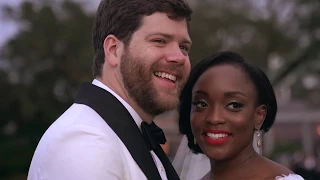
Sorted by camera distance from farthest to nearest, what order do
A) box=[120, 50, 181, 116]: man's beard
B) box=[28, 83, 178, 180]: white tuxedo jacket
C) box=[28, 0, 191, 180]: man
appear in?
box=[120, 50, 181, 116]: man's beard, box=[28, 0, 191, 180]: man, box=[28, 83, 178, 180]: white tuxedo jacket

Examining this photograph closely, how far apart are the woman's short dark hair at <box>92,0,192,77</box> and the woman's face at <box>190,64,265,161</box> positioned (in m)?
0.45

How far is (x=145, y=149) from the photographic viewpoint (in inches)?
98.0

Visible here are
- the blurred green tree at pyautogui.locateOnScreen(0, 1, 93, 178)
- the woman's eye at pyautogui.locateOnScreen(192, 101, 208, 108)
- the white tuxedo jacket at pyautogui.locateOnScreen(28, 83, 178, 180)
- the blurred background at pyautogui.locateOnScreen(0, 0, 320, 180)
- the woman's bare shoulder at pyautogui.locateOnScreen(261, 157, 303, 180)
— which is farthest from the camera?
the blurred green tree at pyautogui.locateOnScreen(0, 1, 93, 178)

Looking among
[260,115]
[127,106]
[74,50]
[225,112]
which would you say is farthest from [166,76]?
[74,50]

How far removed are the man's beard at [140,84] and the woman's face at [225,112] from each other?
381 millimetres

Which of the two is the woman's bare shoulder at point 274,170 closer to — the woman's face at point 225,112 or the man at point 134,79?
the woman's face at point 225,112

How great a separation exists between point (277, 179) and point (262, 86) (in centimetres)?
51

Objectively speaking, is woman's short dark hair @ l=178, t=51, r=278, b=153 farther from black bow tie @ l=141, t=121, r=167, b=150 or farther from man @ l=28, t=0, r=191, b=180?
black bow tie @ l=141, t=121, r=167, b=150

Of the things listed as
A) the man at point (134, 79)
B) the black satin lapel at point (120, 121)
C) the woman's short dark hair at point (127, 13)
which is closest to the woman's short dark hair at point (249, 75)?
the man at point (134, 79)

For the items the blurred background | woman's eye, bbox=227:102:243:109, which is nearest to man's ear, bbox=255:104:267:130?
woman's eye, bbox=227:102:243:109

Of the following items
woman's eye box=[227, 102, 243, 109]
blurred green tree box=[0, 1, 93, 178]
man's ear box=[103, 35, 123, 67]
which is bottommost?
blurred green tree box=[0, 1, 93, 178]

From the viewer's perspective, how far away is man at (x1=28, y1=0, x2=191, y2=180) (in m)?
2.38

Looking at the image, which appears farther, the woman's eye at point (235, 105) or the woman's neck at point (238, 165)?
the woman's neck at point (238, 165)

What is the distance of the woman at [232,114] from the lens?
2.88 meters
